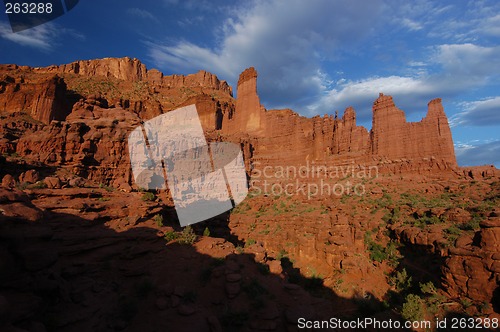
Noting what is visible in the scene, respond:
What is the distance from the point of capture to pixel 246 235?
32.4m

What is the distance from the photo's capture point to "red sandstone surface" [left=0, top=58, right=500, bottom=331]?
9805mm

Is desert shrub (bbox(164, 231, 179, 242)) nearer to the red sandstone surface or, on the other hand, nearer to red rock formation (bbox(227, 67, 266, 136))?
the red sandstone surface

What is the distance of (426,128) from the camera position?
141 ft

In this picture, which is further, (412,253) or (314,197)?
(314,197)

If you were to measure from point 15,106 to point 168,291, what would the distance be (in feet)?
167

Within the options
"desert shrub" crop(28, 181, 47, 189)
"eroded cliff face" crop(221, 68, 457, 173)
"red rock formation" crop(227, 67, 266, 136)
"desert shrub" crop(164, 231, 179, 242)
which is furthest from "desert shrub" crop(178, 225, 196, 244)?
"red rock formation" crop(227, 67, 266, 136)

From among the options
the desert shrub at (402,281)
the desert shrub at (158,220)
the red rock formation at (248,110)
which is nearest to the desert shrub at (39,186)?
the desert shrub at (158,220)

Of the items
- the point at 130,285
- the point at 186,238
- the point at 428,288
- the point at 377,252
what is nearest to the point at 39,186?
the point at 130,285

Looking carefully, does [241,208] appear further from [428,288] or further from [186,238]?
[428,288]

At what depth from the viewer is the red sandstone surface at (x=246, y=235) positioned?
32.2ft

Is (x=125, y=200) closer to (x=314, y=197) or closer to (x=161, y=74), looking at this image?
(x=314, y=197)

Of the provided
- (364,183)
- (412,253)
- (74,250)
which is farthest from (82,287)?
(364,183)

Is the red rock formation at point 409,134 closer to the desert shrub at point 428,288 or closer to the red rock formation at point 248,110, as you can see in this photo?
the red rock formation at point 248,110

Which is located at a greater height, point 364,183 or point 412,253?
point 364,183
